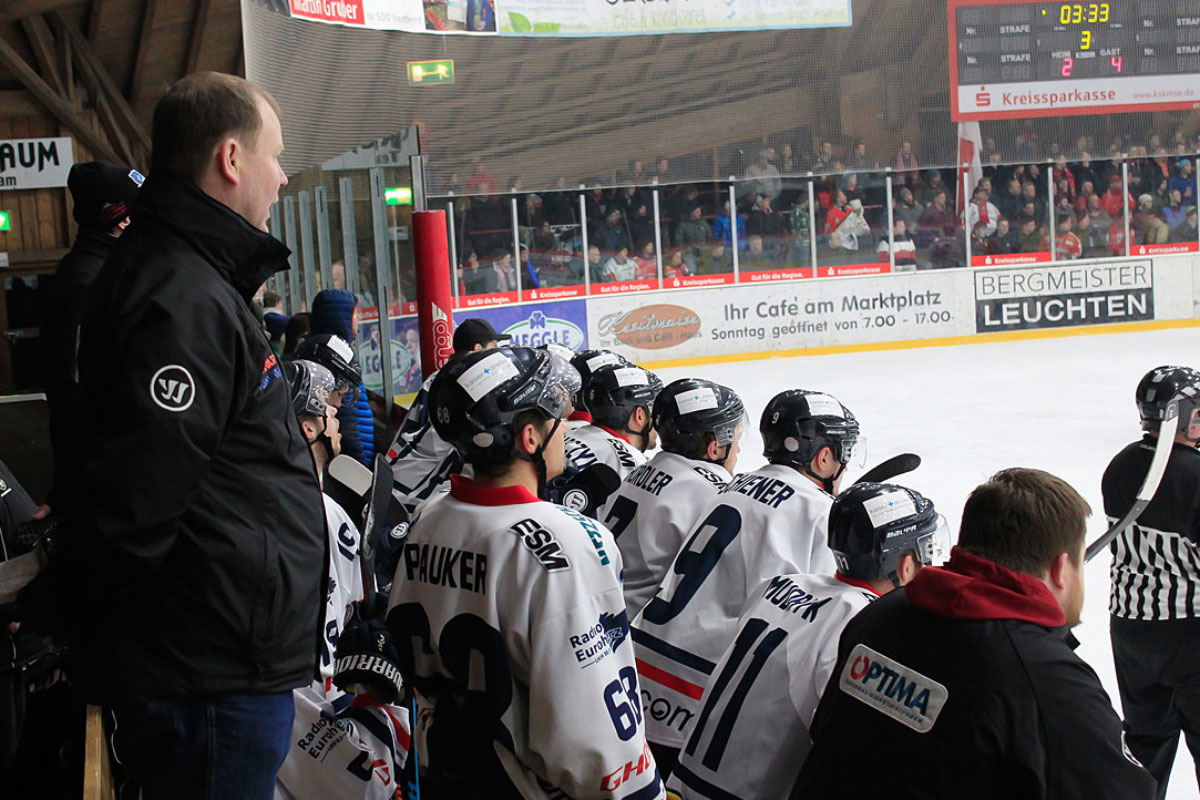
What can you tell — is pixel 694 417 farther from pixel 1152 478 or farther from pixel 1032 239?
pixel 1032 239

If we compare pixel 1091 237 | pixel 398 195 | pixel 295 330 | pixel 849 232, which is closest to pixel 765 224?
pixel 849 232

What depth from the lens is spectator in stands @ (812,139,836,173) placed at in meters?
15.1

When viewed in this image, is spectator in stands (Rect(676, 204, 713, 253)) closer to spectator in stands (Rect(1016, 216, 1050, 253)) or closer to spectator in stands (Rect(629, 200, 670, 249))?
spectator in stands (Rect(629, 200, 670, 249))

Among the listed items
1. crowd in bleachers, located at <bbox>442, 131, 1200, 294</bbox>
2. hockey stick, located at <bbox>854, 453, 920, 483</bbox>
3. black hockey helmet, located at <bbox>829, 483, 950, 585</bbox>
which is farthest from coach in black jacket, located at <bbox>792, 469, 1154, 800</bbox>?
crowd in bleachers, located at <bbox>442, 131, 1200, 294</bbox>

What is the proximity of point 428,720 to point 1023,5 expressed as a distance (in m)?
15.9

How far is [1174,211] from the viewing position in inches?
646

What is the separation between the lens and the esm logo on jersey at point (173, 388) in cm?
134

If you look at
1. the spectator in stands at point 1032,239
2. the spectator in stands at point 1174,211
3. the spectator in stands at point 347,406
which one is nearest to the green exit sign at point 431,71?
the spectator in stands at point 1032,239

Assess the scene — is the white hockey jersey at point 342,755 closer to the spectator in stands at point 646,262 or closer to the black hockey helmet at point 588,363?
the black hockey helmet at point 588,363

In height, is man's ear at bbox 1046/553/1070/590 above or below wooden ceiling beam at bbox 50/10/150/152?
below

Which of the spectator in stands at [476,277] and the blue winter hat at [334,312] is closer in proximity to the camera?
the blue winter hat at [334,312]

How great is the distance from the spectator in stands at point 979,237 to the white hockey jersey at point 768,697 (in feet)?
48.6

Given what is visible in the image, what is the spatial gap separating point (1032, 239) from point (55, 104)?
12096mm

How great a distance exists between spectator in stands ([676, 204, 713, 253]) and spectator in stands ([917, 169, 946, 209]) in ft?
9.83
